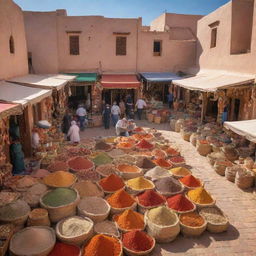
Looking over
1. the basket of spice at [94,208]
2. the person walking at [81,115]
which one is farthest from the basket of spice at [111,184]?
the person walking at [81,115]

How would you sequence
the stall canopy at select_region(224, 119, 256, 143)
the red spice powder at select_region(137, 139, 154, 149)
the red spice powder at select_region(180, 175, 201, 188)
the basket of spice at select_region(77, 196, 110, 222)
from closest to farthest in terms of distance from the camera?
1. the basket of spice at select_region(77, 196, 110, 222)
2. the stall canopy at select_region(224, 119, 256, 143)
3. the red spice powder at select_region(180, 175, 201, 188)
4. the red spice powder at select_region(137, 139, 154, 149)

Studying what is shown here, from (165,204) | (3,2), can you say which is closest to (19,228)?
(165,204)

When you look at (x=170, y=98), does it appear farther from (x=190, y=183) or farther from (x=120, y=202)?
(x=120, y=202)

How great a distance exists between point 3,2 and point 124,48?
9.40 m

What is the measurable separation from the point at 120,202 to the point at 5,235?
8.04 feet

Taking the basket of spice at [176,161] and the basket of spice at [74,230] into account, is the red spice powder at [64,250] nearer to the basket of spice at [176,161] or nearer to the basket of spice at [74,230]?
the basket of spice at [74,230]

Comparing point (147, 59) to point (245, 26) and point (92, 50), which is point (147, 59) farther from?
point (245, 26)

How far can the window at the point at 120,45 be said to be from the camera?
57.0 ft

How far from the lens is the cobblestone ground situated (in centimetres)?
527

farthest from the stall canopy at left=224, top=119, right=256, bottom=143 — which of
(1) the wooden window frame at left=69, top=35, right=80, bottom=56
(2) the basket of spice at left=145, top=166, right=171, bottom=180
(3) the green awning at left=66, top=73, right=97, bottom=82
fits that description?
(1) the wooden window frame at left=69, top=35, right=80, bottom=56

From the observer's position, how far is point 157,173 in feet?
24.9

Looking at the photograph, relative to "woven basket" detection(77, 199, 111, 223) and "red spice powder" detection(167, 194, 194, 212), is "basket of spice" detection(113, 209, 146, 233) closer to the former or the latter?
"woven basket" detection(77, 199, 111, 223)

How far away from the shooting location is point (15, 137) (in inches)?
348

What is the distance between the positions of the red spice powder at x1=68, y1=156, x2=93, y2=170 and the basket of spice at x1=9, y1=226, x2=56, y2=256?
2.91 meters
